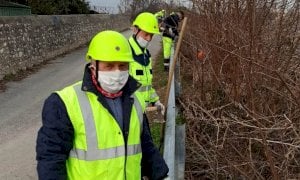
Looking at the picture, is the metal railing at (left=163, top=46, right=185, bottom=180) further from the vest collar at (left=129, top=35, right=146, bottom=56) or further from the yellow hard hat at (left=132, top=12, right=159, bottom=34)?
the yellow hard hat at (left=132, top=12, right=159, bottom=34)

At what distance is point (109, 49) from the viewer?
2828 millimetres

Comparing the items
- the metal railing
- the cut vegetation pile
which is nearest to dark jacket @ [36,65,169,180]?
the metal railing

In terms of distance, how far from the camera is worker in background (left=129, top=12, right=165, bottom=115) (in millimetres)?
5625

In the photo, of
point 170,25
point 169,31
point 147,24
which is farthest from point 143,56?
point 169,31

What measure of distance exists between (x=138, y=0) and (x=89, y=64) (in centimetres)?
4161

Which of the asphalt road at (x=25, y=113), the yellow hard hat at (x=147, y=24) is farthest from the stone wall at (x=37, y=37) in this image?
the yellow hard hat at (x=147, y=24)

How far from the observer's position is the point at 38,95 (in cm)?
1115

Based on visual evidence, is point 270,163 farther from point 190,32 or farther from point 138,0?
point 138,0

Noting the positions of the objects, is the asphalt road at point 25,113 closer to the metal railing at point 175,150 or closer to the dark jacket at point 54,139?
the metal railing at point 175,150

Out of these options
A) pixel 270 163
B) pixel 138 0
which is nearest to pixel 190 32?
pixel 270 163

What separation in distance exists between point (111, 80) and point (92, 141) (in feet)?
1.20

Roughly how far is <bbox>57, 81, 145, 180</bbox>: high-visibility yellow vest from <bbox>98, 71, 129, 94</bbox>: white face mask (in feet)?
0.31

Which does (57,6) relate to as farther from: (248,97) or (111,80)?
(111,80)

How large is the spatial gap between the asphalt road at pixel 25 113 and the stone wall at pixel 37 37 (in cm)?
50
